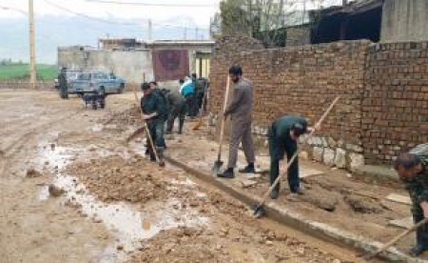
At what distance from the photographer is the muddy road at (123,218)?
19.0 feet

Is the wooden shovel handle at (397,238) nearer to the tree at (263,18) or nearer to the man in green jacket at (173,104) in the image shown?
the man in green jacket at (173,104)

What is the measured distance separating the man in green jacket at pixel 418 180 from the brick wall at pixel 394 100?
109 inches

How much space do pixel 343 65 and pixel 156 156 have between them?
396 centimetres

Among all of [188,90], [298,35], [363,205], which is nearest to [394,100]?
[363,205]

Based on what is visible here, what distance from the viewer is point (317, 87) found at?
981 centimetres

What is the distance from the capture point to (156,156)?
10.6 meters

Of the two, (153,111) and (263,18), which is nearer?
(153,111)

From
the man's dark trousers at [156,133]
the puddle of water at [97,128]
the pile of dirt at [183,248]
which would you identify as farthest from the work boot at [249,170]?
the puddle of water at [97,128]

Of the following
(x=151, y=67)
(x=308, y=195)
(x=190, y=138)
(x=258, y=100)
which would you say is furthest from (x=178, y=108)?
(x=151, y=67)

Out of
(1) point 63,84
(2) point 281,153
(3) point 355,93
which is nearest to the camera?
(2) point 281,153

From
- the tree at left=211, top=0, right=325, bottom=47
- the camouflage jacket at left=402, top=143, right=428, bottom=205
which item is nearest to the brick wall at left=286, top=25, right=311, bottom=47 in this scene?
the tree at left=211, top=0, right=325, bottom=47

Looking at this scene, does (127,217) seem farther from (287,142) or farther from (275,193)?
(287,142)

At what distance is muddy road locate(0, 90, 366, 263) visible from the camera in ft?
19.0

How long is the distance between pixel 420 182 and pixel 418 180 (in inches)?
1.2
